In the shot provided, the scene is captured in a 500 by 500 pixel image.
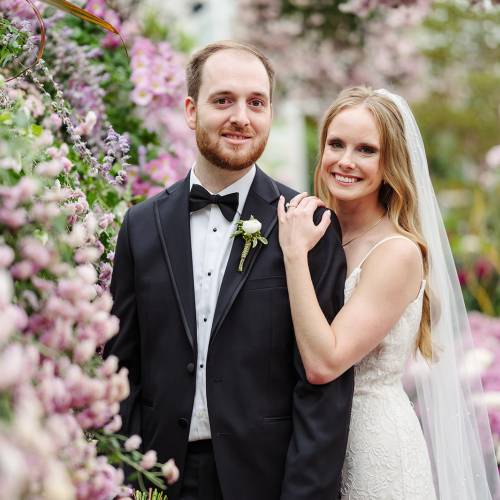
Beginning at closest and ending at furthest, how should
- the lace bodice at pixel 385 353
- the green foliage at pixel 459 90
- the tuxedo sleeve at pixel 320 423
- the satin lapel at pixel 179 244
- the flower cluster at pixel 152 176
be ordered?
1. the tuxedo sleeve at pixel 320 423
2. the satin lapel at pixel 179 244
3. the lace bodice at pixel 385 353
4. the flower cluster at pixel 152 176
5. the green foliage at pixel 459 90

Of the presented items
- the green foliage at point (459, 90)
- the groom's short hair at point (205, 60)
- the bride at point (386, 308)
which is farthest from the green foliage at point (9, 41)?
the green foliage at point (459, 90)

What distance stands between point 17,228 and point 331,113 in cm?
178

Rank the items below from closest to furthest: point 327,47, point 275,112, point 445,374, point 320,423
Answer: point 320,423 < point 445,374 < point 327,47 < point 275,112

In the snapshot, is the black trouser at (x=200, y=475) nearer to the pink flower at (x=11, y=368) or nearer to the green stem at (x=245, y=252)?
the green stem at (x=245, y=252)

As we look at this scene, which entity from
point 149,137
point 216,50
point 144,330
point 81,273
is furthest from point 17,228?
point 149,137

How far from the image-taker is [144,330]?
2.44m

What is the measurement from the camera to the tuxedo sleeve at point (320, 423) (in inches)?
88.8

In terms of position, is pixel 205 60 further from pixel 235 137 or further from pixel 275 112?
pixel 275 112

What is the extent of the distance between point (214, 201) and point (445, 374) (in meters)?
1.28

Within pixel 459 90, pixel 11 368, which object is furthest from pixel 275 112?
pixel 11 368

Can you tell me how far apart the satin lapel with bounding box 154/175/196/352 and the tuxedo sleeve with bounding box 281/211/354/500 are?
1.26ft

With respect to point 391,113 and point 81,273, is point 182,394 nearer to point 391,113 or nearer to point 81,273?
point 81,273

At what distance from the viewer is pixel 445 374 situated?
301 centimetres

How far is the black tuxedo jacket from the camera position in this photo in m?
Answer: 2.30
